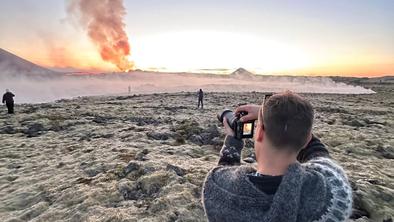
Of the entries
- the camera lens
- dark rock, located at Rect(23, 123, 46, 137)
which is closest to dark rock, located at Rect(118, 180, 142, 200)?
the camera lens

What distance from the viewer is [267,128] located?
2.57m

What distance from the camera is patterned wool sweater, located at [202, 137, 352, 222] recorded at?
2.54 metres

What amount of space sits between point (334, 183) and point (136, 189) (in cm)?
638

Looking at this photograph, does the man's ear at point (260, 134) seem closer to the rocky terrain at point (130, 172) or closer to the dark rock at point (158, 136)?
the rocky terrain at point (130, 172)

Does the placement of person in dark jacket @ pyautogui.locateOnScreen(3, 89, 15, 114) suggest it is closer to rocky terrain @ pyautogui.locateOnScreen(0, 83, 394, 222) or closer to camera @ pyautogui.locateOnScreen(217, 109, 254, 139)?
rocky terrain @ pyautogui.locateOnScreen(0, 83, 394, 222)

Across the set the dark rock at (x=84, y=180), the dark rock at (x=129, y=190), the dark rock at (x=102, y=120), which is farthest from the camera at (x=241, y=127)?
the dark rock at (x=102, y=120)

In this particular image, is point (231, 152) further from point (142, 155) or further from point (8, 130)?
point (8, 130)

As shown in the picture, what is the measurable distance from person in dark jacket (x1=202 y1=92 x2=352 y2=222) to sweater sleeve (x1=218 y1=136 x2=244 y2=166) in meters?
0.34

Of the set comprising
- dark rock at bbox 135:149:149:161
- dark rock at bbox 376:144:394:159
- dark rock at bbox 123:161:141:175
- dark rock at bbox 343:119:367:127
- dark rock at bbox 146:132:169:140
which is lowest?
dark rock at bbox 343:119:367:127

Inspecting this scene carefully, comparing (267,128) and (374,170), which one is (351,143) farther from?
(267,128)

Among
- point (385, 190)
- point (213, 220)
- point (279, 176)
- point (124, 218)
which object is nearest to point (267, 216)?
point (279, 176)

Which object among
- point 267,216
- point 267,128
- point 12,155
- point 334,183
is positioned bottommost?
point 12,155

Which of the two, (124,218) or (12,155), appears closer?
(124,218)

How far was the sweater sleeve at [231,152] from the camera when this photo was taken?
323 centimetres
